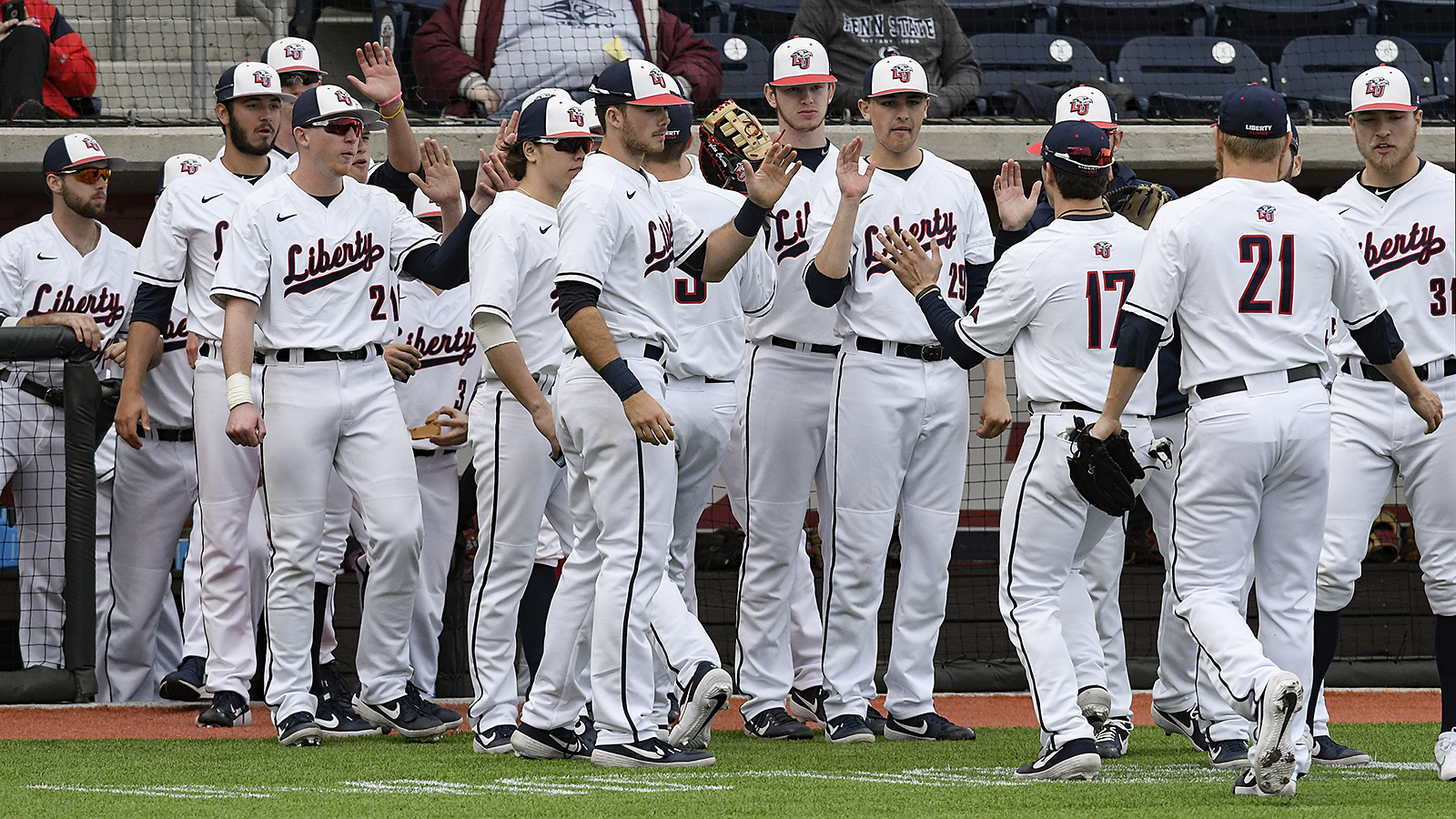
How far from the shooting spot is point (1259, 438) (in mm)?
4148

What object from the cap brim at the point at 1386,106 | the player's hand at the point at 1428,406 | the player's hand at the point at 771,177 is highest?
the cap brim at the point at 1386,106

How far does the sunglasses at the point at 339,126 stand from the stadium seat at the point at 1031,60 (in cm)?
524

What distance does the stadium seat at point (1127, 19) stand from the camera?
10477mm

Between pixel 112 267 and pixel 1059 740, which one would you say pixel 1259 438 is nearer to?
pixel 1059 740

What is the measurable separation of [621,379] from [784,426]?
4.50 ft

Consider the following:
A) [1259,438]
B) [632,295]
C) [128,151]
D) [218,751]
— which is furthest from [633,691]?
[128,151]

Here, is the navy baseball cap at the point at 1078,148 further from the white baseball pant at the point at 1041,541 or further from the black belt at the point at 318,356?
the black belt at the point at 318,356

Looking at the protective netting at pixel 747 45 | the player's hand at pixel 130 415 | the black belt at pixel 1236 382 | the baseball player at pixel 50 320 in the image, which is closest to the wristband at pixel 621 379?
the black belt at pixel 1236 382

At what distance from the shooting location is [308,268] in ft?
17.1

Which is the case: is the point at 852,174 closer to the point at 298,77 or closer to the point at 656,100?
the point at 656,100

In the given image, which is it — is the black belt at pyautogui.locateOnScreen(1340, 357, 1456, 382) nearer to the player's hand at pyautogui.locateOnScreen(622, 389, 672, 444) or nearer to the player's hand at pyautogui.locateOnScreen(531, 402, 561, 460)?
the player's hand at pyautogui.locateOnScreen(622, 389, 672, 444)

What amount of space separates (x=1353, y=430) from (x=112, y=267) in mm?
Result: 4781

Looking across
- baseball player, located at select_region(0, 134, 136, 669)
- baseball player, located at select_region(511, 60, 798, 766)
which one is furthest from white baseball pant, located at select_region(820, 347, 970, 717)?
baseball player, located at select_region(0, 134, 136, 669)

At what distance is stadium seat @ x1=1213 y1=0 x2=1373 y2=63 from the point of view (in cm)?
1055
